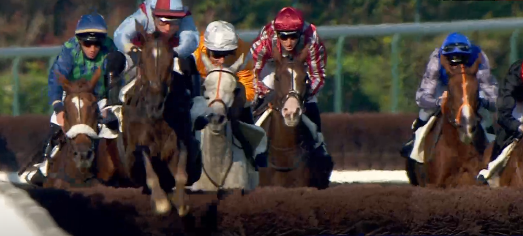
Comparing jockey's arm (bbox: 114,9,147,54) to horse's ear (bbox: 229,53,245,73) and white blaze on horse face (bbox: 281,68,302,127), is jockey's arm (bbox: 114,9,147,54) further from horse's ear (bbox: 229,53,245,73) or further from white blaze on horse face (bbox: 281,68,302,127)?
white blaze on horse face (bbox: 281,68,302,127)

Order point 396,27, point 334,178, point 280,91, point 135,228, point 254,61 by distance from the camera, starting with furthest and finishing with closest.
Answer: point 396,27 → point 334,178 → point 254,61 → point 280,91 → point 135,228

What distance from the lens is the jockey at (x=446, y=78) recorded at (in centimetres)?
1091

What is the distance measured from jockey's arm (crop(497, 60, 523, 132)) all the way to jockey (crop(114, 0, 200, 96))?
6.96ft

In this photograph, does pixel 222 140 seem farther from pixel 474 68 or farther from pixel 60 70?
pixel 60 70

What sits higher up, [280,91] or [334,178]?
[280,91]

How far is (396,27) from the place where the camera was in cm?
1611

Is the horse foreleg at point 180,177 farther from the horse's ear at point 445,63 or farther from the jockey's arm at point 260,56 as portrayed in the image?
the horse's ear at point 445,63

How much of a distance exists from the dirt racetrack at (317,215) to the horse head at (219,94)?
3.25ft

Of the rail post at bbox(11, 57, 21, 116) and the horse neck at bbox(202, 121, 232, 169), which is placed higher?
the horse neck at bbox(202, 121, 232, 169)

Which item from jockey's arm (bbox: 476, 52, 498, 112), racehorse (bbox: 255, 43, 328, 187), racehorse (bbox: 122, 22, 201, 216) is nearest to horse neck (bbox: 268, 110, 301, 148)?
racehorse (bbox: 255, 43, 328, 187)

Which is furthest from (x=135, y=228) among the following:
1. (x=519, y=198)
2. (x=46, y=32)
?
(x=46, y=32)

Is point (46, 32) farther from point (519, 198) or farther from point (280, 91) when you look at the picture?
point (519, 198)

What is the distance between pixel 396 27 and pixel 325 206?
314 inches

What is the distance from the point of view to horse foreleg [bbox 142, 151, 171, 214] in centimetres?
821
